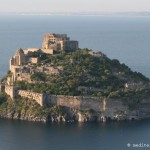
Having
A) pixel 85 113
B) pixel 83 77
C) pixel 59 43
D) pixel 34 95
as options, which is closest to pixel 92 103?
pixel 85 113

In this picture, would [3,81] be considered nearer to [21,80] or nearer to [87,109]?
[21,80]

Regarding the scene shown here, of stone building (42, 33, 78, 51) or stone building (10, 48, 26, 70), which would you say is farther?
stone building (42, 33, 78, 51)

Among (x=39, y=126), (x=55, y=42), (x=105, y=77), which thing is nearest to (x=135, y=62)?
(x=55, y=42)

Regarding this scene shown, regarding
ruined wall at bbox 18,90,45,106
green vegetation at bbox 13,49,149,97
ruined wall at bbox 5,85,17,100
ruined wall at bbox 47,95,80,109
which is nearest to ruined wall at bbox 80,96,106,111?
ruined wall at bbox 47,95,80,109

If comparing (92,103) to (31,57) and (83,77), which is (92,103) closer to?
(83,77)

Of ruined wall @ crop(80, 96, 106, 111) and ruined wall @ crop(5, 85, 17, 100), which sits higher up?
ruined wall @ crop(5, 85, 17, 100)

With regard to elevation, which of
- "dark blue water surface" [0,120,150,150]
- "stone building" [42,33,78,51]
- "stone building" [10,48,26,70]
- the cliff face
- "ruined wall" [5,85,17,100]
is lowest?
"dark blue water surface" [0,120,150,150]

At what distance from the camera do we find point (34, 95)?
75000mm

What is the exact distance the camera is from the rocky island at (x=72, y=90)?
7288 centimetres

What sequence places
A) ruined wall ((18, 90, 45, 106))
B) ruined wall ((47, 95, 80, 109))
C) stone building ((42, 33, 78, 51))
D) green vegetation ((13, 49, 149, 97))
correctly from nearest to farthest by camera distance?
ruined wall ((47, 95, 80, 109)), ruined wall ((18, 90, 45, 106)), green vegetation ((13, 49, 149, 97)), stone building ((42, 33, 78, 51))

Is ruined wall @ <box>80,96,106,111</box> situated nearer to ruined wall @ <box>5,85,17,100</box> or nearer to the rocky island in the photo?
the rocky island

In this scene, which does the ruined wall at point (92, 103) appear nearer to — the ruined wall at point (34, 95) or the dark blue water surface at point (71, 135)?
the dark blue water surface at point (71, 135)

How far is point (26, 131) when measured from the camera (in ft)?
228

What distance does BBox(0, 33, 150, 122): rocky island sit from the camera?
239ft
